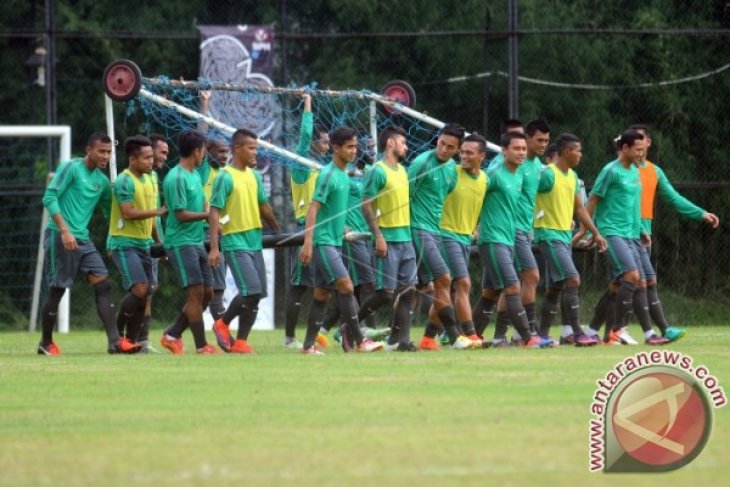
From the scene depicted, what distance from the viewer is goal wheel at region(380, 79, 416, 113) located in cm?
2220

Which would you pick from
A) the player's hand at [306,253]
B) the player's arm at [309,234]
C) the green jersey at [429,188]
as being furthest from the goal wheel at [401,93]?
the player's hand at [306,253]

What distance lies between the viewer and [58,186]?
16.8 m

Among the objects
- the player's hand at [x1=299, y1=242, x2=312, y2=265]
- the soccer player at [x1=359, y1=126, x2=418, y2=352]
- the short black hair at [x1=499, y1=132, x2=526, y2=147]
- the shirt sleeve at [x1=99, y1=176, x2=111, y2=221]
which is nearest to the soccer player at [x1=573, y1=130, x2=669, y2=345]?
the short black hair at [x1=499, y1=132, x2=526, y2=147]

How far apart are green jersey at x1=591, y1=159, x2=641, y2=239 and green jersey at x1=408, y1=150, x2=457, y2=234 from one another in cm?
173

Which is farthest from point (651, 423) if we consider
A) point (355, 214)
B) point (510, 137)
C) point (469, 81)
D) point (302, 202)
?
point (469, 81)

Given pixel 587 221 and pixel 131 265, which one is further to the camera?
pixel 587 221

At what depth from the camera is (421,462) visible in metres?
8.70

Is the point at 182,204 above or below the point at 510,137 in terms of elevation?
below

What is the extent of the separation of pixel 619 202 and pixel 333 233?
10.0 ft

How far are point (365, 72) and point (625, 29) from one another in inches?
150

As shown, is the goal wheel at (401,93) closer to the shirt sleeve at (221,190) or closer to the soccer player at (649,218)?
the soccer player at (649,218)

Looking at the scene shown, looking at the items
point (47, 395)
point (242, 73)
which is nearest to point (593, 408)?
point (47, 395)

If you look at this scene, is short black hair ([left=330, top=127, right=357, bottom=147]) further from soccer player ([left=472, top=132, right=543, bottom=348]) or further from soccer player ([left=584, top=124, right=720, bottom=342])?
soccer player ([left=584, top=124, right=720, bottom=342])

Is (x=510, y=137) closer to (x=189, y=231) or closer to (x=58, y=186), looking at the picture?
(x=189, y=231)
